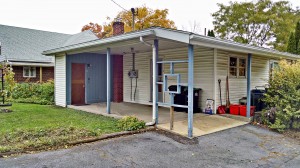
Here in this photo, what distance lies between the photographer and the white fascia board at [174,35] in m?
4.87

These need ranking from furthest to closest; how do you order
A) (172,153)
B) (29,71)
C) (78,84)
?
(29,71) < (78,84) < (172,153)

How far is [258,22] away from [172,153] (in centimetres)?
2102

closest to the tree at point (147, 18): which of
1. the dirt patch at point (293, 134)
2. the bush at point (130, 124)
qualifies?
the bush at point (130, 124)

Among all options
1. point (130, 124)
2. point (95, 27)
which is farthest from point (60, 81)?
point (95, 27)

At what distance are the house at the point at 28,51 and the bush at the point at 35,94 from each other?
11.6 ft

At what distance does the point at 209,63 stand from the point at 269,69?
13.9 ft

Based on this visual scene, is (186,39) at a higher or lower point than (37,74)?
higher

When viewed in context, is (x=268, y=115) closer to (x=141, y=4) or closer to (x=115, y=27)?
(x=115, y=27)

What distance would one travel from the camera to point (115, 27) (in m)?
10.1

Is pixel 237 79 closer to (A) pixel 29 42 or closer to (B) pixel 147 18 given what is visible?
(A) pixel 29 42

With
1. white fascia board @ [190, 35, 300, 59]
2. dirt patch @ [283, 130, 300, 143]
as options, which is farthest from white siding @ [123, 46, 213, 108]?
dirt patch @ [283, 130, 300, 143]

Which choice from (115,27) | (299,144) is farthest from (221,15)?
(299,144)

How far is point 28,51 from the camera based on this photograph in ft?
56.6

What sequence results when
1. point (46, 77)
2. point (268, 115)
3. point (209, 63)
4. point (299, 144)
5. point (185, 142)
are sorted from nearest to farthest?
point (185, 142) < point (299, 144) < point (268, 115) < point (209, 63) < point (46, 77)
